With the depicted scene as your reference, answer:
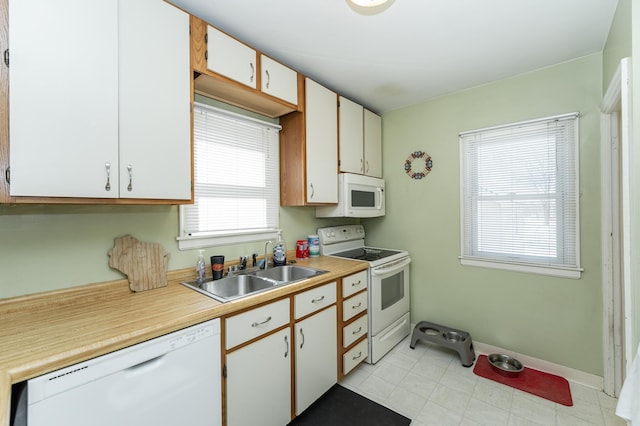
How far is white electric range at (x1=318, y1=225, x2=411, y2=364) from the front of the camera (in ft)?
7.69

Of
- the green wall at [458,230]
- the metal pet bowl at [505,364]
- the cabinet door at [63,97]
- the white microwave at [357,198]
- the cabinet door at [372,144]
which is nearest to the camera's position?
the cabinet door at [63,97]

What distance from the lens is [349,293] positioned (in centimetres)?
213

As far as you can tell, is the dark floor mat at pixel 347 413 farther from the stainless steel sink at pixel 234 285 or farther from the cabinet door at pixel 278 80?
the cabinet door at pixel 278 80

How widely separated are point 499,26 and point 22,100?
2.43 m

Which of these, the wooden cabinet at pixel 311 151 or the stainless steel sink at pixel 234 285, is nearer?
the stainless steel sink at pixel 234 285

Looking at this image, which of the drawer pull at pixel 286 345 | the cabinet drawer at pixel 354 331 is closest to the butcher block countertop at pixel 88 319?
the drawer pull at pixel 286 345

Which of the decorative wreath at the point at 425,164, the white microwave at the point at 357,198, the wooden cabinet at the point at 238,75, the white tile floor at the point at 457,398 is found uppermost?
the wooden cabinet at the point at 238,75

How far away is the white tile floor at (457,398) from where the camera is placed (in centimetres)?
175

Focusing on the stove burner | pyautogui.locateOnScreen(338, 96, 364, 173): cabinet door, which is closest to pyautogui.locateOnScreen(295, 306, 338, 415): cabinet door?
the stove burner

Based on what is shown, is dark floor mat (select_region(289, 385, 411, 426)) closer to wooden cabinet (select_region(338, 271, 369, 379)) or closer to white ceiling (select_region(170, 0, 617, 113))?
wooden cabinet (select_region(338, 271, 369, 379))

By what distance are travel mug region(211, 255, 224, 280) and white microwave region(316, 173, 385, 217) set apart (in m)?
1.12

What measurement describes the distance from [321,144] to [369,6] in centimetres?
108

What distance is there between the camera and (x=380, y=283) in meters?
2.41

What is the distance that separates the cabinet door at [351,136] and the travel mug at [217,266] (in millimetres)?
1342
